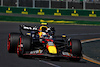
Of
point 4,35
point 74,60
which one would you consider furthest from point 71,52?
point 4,35

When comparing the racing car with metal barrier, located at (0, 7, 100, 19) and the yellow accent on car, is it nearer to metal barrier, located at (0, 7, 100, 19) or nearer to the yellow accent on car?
the yellow accent on car

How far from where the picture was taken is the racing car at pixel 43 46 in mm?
11867

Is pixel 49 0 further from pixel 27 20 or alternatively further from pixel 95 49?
pixel 95 49

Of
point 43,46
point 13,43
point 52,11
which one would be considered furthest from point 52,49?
point 52,11

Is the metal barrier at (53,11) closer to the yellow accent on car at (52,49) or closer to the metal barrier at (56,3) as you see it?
the metal barrier at (56,3)

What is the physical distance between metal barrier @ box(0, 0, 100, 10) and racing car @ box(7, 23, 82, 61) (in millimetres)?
14805

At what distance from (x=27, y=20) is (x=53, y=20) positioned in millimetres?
2572

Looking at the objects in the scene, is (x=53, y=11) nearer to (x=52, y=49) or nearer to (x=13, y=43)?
(x=13, y=43)

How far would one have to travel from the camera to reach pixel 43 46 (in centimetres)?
1296

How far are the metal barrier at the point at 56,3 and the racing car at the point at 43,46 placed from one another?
14805 millimetres

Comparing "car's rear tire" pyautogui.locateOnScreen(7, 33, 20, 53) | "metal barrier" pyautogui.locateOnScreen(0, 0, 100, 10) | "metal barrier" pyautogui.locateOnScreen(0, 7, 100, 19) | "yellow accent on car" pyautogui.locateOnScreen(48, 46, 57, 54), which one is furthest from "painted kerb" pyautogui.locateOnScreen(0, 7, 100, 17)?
"yellow accent on car" pyautogui.locateOnScreen(48, 46, 57, 54)

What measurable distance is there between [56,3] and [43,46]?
16.8 metres

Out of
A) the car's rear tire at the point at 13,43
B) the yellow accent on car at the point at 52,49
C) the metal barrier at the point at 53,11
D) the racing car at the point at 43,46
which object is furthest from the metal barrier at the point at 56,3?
the yellow accent on car at the point at 52,49

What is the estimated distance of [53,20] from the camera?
29.0 meters
